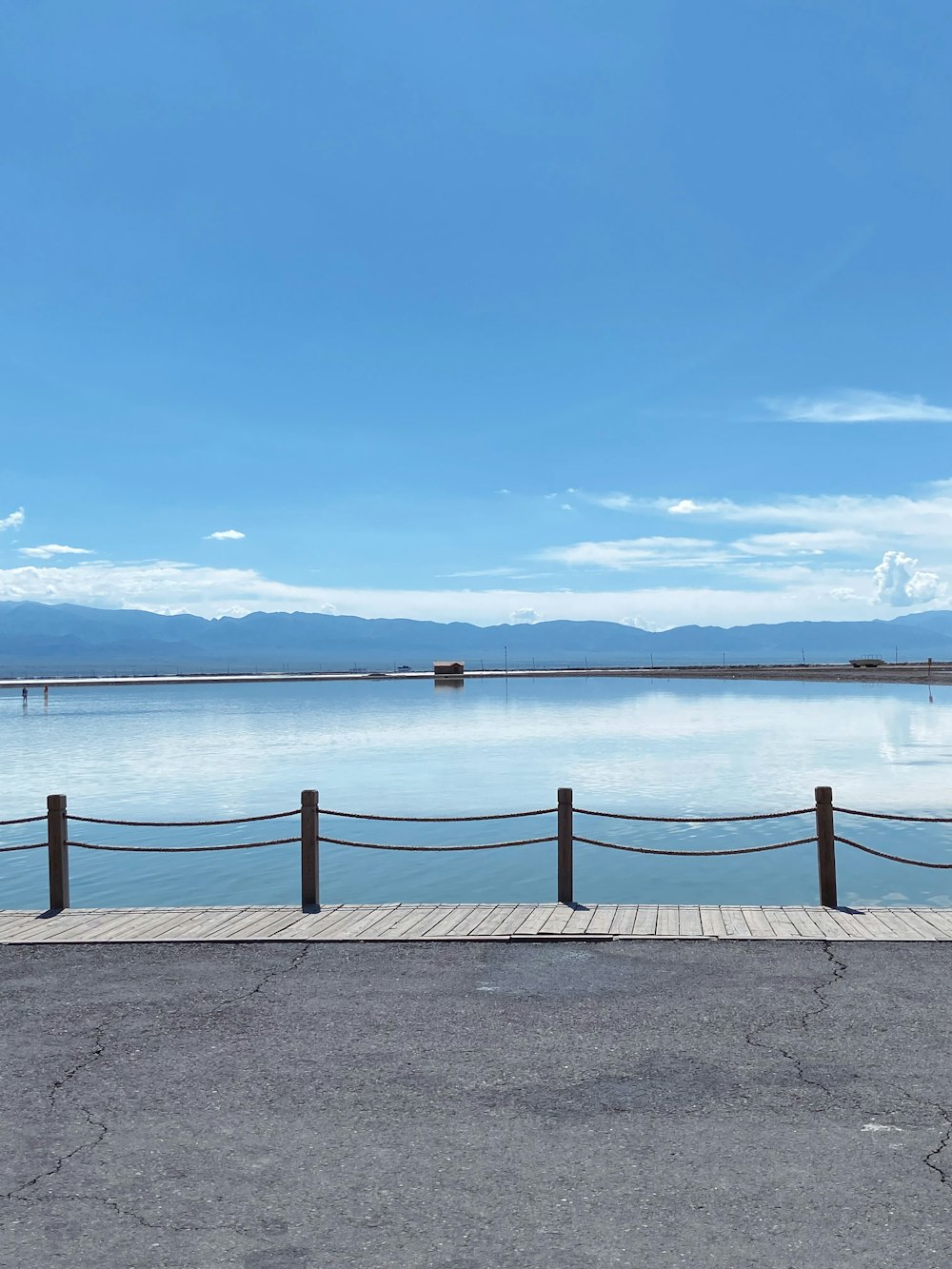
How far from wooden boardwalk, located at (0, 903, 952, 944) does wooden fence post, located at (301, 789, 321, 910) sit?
205 millimetres

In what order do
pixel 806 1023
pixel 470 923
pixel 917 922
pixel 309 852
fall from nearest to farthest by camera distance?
1. pixel 806 1023
2. pixel 917 922
3. pixel 470 923
4. pixel 309 852

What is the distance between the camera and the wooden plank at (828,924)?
10758 millimetres

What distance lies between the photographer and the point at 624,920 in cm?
1171

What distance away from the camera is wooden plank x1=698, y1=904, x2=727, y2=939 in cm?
1093

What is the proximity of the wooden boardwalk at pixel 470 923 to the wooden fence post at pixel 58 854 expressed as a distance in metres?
0.22

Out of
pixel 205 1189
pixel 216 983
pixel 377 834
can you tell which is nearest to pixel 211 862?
pixel 377 834

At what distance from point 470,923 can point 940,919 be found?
507 cm

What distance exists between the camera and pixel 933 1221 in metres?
5.30

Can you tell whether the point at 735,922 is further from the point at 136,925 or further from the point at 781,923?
the point at 136,925

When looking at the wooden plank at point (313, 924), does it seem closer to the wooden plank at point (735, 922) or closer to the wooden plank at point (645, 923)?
the wooden plank at point (645, 923)

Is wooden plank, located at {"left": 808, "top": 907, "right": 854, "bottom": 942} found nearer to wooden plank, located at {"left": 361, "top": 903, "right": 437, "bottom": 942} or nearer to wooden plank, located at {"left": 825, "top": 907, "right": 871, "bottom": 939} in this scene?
wooden plank, located at {"left": 825, "top": 907, "right": 871, "bottom": 939}

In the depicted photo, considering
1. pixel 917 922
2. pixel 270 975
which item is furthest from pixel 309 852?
pixel 917 922

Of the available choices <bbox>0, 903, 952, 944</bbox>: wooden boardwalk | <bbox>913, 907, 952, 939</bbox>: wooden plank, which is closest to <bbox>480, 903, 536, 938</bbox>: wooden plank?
<bbox>0, 903, 952, 944</bbox>: wooden boardwalk

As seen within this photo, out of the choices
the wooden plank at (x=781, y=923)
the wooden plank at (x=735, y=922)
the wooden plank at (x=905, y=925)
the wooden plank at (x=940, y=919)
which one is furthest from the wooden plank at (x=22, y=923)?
the wooden plank at (x=940, y=919)
